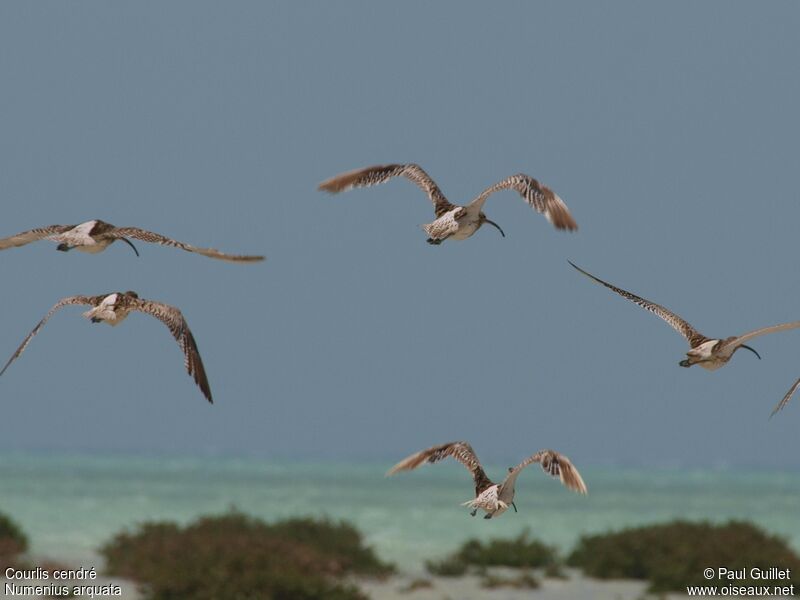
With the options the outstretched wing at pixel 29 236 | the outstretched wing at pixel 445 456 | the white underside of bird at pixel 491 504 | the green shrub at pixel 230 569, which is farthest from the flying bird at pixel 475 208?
the green shrub at pixel 230 569

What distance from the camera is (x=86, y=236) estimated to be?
1158 cm

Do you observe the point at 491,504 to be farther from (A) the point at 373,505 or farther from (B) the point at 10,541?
(A) the point at 373,505

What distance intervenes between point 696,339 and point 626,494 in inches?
3109

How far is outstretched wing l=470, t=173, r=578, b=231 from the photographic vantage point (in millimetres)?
12242

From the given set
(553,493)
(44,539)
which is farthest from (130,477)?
(44,539)

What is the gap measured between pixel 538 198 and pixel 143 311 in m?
4.00

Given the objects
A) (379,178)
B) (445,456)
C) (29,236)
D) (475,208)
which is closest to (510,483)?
(445,456)

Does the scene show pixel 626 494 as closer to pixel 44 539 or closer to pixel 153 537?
→ pixel 44 539

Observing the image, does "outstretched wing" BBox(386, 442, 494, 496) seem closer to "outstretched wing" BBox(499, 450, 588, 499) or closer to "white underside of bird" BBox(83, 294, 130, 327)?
"outstretched wing" BBox(499, 450, 588, 499)

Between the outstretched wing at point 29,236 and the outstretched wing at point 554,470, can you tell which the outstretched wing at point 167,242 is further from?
the outstretched wing at point 554,470

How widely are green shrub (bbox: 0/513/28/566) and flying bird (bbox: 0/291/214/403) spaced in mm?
20194

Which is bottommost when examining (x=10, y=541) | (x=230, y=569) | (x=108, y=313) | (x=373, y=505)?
(x=230, y=569)

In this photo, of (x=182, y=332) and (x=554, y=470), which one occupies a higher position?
(x=182, y=332)

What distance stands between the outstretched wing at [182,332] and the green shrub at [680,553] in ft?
67.8
